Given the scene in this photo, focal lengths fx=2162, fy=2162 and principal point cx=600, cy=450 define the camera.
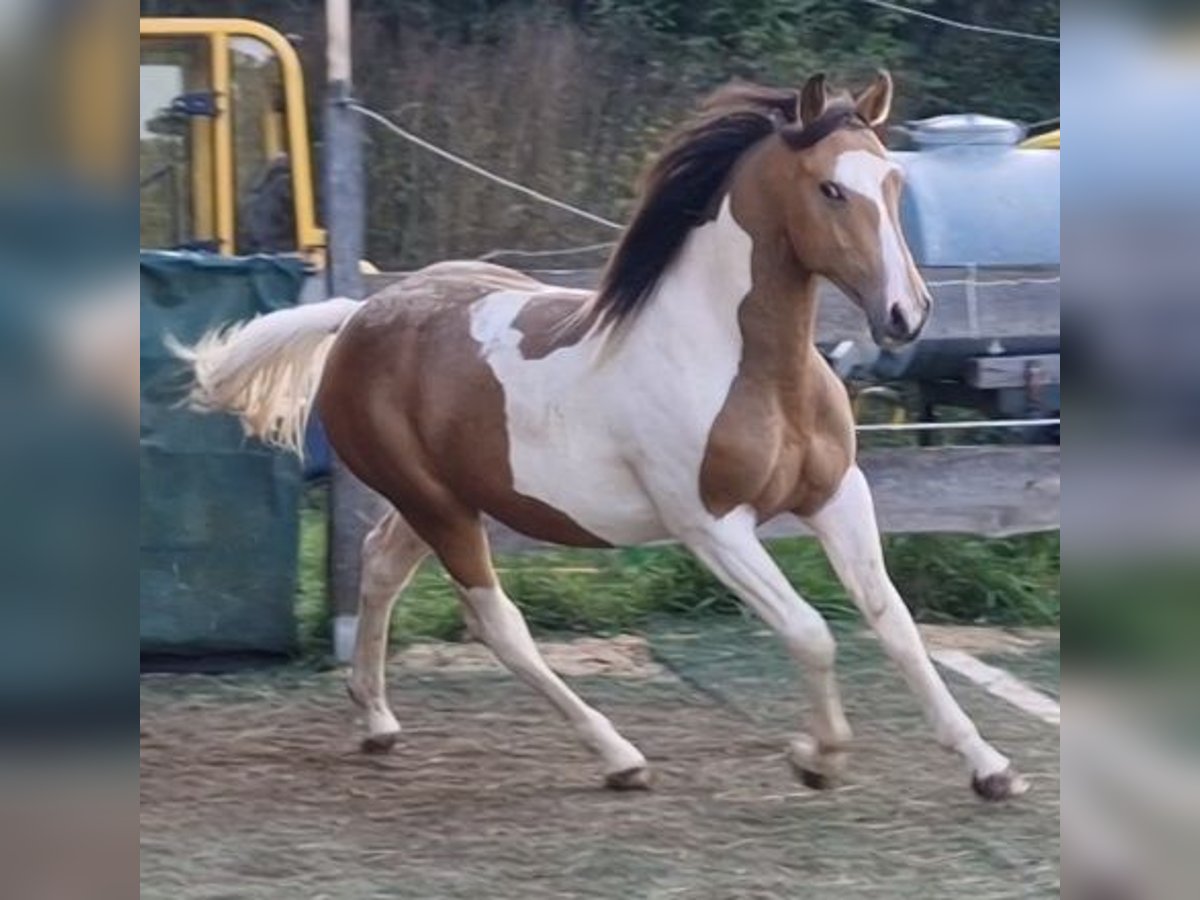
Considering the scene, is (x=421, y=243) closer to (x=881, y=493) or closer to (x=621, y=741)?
(x=881, y=493)

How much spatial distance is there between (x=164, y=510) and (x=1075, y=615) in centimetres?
450

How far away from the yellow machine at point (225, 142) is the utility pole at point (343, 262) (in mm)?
1135

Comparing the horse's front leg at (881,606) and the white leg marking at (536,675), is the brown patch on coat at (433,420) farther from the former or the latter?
the horse's front leg at (881,606)

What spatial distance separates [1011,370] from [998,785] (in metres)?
2.67

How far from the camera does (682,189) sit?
4.80m

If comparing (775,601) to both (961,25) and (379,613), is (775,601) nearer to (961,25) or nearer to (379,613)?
(379,613)

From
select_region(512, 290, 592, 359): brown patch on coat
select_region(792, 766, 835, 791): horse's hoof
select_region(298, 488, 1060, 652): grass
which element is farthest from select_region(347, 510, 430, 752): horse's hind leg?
select_region(298, 488, 1060, 652): grass

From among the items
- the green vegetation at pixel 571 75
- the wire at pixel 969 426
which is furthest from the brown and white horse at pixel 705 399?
the green vegetation at pixel 571 75

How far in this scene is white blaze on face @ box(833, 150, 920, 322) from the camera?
172 inches

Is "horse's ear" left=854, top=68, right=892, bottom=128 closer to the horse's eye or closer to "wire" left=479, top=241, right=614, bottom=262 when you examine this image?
the horse's eye

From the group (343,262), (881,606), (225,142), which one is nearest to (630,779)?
(881,606)

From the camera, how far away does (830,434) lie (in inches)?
188

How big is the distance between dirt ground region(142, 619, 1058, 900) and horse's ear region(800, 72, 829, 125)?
1.51m

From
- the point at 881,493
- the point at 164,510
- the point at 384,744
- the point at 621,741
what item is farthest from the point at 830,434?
the point at 164,510
